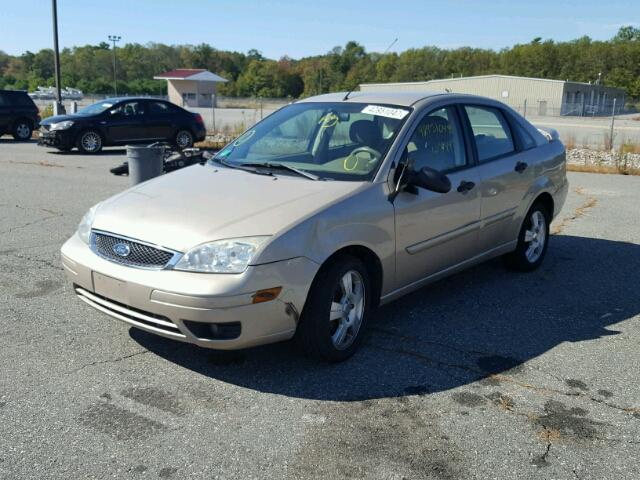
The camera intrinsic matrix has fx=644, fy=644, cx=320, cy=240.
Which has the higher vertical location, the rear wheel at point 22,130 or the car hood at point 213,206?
the car hood at point 213,206

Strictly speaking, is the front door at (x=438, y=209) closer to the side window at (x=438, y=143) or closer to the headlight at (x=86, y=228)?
the side window at (x=438, y=143)

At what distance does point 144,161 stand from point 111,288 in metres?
4.85

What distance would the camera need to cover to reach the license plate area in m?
3.75

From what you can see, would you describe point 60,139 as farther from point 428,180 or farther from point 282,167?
point 428,180

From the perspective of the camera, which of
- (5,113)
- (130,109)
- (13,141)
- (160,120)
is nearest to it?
(130,109)

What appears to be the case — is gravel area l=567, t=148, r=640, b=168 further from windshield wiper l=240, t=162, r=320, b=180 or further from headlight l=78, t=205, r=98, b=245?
headlight l=78, t=205, r=98, b=245

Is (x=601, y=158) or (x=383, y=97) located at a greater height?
(x=383, y=97)

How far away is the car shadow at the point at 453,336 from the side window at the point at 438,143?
119 centimetres

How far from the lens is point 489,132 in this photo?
569 centimetres

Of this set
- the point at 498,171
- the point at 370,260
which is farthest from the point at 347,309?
the point at 498,171

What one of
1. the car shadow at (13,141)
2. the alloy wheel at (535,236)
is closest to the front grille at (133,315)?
the alloy wheel at (535,236)

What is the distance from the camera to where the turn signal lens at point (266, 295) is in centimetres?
356

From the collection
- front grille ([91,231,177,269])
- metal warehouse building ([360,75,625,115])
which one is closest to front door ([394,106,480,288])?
front grille ([91,231,177,269])

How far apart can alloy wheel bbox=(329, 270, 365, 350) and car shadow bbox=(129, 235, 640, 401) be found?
170mm
